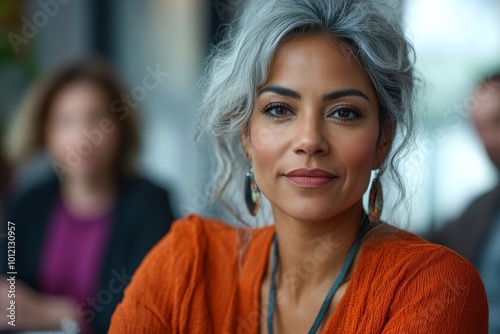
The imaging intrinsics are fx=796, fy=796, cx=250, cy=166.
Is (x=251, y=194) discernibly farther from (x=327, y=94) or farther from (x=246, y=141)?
(x=327, y=94)

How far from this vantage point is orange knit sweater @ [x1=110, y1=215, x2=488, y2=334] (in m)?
1.62

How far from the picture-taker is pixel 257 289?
6.10 feet

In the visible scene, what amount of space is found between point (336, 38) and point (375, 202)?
14.9 inches

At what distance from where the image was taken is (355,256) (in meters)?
1.79

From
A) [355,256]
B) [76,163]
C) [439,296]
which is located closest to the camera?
[439,296]

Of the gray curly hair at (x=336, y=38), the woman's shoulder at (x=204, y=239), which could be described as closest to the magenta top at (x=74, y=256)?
the woman's shoulder at (x=204, y=239)

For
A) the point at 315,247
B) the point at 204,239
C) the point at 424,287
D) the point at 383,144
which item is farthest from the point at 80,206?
the point at 424,287

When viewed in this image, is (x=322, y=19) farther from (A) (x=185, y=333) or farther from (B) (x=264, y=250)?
(A) (x=185, y=333)

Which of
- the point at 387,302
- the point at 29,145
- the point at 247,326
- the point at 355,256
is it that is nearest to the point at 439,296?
the point at 387,302

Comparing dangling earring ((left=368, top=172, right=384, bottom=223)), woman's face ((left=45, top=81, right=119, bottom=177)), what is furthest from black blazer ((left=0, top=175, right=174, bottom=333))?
dangling earring ((left=368, top=172, right=384, bottom=223))

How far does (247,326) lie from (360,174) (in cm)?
44

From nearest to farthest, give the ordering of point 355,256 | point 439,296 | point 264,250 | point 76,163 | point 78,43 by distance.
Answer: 1. point 439,296
2. point 355,256
3. point 264,250
4. point 76,163
5. point 78,43

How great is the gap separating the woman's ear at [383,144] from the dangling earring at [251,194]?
29cm

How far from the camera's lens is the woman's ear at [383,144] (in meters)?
1.78
